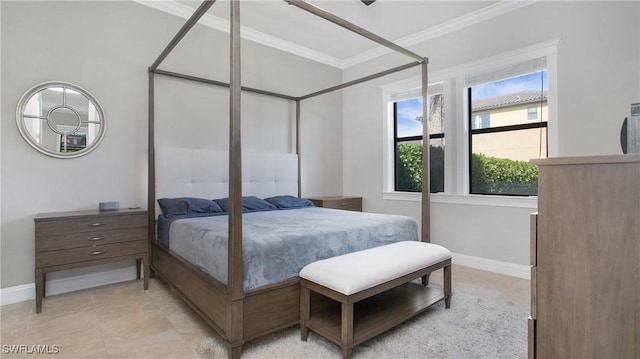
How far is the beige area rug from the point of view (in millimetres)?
1896

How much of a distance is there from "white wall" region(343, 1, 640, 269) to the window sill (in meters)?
0.02

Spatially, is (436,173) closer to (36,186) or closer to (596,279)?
(596,279)

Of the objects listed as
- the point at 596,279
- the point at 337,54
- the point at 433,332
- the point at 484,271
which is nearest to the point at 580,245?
the point at 596,279

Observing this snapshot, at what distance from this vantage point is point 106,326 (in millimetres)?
2242

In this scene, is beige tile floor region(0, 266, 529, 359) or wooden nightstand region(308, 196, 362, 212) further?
wooden nightstand region(308, 196, 362, 212)

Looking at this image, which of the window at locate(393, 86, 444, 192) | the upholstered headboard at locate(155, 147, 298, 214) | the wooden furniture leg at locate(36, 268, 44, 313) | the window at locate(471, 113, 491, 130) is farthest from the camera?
the window at locate(393, 86, 444, 192)

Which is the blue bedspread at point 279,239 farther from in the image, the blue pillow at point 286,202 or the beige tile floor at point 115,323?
the blue pillow at point 286,202

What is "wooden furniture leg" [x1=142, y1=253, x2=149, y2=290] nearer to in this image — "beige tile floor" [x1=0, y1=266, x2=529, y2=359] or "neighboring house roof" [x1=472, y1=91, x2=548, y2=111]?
"beige tile floor" [x1=0, y1=266, x2=529, y2=359]

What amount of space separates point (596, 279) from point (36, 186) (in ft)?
12.6

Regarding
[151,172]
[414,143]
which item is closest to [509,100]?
[414,143]

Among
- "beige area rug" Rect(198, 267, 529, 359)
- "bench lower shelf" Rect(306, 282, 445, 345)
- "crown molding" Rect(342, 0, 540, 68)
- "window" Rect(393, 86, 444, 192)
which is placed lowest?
"beige area rug" Rect(198, 267, 529, 359)

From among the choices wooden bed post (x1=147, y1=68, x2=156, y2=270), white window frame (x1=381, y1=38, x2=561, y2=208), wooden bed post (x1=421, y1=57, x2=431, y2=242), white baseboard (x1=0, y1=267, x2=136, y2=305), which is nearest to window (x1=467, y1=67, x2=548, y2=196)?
white window frame (x1=381, y1=38, x2=561, y2=208)

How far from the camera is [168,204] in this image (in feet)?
10.4

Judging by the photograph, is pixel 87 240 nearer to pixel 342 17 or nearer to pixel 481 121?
pixel 342 17
